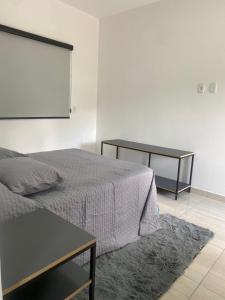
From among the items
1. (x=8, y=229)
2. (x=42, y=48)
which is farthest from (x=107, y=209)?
(x=42, y=48)

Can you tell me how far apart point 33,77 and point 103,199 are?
243cm

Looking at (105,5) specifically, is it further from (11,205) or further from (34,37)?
(11,205)

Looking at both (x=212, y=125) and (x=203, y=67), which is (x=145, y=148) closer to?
(x=212, y=125)

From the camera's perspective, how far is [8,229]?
1.09 metres

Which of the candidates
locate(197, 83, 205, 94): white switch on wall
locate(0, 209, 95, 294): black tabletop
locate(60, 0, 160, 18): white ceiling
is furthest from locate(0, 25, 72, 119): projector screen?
locate(0, 209, 95, 294): black tabletop

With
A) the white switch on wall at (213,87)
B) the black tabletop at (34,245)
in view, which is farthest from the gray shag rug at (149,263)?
the white switch on wall at (213,87)

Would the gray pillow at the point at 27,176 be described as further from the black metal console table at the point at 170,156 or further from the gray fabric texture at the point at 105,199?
the black metal console table at the point at 170,156

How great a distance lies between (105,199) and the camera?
182 cm

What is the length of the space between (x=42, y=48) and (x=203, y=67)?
226 cm

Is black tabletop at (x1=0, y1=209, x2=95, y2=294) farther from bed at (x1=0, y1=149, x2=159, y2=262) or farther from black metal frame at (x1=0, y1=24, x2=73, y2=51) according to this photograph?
black metal frame at (x1=0, y1=24, x2=73, y2=51)

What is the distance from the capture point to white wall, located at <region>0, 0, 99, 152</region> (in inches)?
129

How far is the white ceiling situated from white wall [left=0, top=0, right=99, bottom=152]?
0.15 m

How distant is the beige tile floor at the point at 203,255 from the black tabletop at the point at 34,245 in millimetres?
880

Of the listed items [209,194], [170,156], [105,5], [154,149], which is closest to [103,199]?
[170,156]
